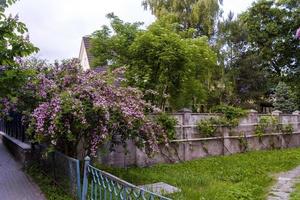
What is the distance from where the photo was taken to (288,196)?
693cm

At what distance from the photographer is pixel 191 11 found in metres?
21.6

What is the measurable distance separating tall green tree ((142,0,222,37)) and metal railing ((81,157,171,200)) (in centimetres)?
1729

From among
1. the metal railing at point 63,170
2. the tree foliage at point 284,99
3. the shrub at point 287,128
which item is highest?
the tree foliage at point 284,99

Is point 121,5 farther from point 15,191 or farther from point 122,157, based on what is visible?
point 15,191

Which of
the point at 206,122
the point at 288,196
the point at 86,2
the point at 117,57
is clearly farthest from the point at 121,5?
the point at 288,196

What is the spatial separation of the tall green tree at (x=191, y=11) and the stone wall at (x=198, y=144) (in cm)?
936

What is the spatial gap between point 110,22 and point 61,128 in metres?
8.74

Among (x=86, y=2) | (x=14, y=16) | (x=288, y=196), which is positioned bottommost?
(x=288, y=196)

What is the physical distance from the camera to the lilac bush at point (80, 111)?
6.08m

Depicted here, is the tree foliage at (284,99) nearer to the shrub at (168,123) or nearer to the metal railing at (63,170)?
the shrub at (168,123)

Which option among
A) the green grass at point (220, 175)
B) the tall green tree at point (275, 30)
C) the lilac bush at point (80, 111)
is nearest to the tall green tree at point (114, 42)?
the green grass at point (220, 175)

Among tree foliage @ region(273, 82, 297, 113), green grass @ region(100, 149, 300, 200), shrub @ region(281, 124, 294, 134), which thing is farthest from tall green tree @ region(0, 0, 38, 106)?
tree foliage @ region(273, 82, 297, 113)

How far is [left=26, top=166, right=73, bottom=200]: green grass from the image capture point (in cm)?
616

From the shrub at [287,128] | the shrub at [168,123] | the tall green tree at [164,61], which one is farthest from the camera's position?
the shrub at [287,128]
